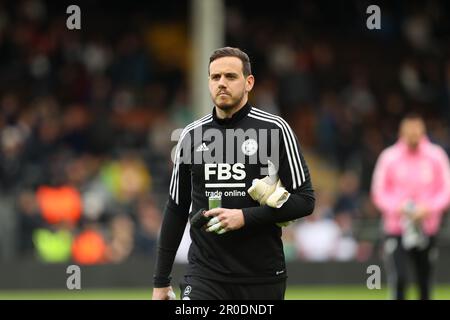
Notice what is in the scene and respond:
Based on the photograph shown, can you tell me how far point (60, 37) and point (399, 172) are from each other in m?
11.5

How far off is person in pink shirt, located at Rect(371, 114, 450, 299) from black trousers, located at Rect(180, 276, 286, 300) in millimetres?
5082

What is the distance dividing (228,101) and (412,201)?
5.56 meters

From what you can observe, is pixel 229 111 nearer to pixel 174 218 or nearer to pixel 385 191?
pixel 174 218

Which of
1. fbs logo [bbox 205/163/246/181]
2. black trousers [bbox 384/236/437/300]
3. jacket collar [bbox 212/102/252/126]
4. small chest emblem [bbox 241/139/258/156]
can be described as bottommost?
black trousers [bbox 384/236/437/300]

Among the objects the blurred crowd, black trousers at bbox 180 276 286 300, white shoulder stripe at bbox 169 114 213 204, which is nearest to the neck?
white shoulder stripe at bbox 169 114 213 204

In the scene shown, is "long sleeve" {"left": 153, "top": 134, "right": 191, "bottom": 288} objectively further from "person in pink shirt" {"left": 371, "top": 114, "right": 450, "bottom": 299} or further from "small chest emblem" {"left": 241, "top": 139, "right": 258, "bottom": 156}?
"person in pink shirt" {"left": 371, "top": 114, "right": 450, "bottom": 299}

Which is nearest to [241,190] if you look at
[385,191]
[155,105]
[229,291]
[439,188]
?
[229,291]

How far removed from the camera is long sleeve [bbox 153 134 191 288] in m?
7.80

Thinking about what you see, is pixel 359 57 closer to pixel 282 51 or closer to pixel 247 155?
pixel 282 51

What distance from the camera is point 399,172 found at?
41.5ft

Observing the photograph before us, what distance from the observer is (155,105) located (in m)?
22.8

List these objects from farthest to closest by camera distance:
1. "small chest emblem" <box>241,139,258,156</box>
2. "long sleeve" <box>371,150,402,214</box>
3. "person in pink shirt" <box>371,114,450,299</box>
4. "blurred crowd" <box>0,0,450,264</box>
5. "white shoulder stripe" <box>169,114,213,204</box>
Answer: "blurred crowd" <box>0,0,450,264</box> → "long sleeve" <box>371,150,402,214</box> → "person in pink shirt" <box>371,114,450,299</box> → "white shoulder stripe" <box>169,114,213,204</box> → "small chest emblem" <box>241,139,258,156</box>

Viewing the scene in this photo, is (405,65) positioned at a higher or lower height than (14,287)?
higher

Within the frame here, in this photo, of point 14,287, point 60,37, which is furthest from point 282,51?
point 14,287
